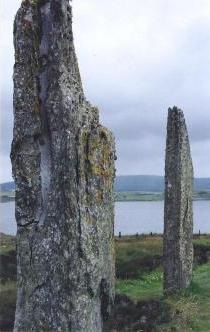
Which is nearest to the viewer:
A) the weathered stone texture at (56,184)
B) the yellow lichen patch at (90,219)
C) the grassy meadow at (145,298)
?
the weathered stone texture at (56,184)

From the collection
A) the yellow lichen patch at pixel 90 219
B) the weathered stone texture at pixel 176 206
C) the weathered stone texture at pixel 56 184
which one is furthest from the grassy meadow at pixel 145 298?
the yellow lichen patch at pixel 90 219

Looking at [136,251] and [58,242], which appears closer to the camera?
[58,242]

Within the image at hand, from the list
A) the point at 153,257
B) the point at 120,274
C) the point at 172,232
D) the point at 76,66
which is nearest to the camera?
the point at 76,66

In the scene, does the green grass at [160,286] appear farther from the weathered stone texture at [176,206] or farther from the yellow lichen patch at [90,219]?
the yellow lichen patch at [90,219]

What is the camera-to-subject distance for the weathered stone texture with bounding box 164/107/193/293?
69.2 ft

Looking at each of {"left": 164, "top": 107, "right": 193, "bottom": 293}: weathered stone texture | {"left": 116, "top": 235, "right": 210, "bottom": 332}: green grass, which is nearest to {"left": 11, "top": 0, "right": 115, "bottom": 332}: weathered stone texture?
{"left": 116, "top": 235, "right": 210, "bottom": 332}: green grass

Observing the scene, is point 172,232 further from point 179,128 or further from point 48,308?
point 48,308

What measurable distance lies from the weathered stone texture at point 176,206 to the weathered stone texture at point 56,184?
11174 mm

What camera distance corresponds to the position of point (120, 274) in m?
27.6

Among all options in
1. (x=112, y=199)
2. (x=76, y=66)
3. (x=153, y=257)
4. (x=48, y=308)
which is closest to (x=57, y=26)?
(x=76, y=66)

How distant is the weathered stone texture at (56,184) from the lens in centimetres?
944

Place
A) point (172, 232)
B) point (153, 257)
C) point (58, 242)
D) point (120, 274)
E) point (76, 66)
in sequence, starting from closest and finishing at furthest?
point (58, 242), point (76, 66), point (172, 232), point (120, 274), point (153, 257)

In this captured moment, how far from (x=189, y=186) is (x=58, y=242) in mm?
13026

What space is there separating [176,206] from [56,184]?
1207 cm
